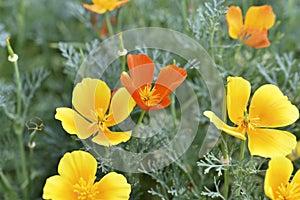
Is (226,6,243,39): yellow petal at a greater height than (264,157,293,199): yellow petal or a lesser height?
greater

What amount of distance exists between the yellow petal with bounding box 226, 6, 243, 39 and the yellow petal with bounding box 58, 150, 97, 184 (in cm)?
35

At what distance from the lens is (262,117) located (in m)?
0.78

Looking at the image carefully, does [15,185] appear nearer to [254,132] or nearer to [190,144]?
[190,144]

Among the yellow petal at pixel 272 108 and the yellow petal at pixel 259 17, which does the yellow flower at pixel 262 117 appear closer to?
the yellow petal at pixel 272 108

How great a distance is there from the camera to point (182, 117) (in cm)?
97

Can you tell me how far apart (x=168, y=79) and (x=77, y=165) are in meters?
0.18

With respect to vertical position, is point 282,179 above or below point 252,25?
below

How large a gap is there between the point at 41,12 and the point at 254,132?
830 millimetres

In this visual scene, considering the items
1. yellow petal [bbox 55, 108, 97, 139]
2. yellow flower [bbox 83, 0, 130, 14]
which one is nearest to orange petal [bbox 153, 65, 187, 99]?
yellow petal [bbox 55, 108, 97, 139]

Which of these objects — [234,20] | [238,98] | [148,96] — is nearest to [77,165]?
[148,96]

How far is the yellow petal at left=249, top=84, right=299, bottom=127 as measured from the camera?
0.77 metres

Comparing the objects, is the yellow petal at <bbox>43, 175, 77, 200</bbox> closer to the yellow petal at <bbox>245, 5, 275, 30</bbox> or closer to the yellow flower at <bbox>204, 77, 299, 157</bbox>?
the yellow flower at <bbox>204, 77, 299, 157</bbox>

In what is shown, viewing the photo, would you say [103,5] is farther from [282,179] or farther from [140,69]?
[282,179]

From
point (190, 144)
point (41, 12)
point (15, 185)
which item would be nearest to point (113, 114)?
point (190, 144)
